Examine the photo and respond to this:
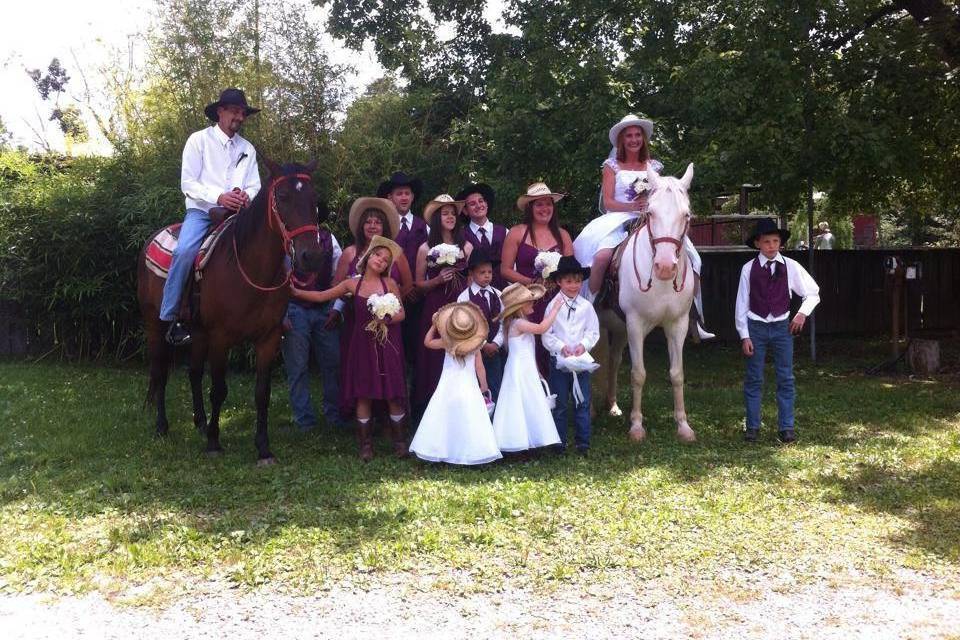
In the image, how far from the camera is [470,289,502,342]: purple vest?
6410 mm

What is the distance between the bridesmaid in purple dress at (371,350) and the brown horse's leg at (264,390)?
47cm

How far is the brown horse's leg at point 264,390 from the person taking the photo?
6309 millimetres

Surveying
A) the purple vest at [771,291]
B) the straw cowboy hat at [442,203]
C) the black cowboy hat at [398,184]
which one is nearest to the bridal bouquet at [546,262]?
the straw cowboy hat at [442,203]

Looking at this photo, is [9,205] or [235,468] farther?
[9,205]

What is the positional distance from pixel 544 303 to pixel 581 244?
4.14 ft

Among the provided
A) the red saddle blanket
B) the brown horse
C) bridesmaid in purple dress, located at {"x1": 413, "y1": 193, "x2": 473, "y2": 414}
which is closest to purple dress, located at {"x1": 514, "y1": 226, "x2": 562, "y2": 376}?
bridesmaid in purple dress, located at {"x1": 413, "y1": 193, "x2": 473, "y2": 414}

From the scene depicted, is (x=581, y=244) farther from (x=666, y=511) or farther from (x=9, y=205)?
(x=9, y=205)

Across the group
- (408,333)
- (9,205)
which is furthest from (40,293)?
(408,333)

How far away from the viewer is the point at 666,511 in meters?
4.92

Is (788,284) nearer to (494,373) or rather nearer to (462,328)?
(494,373)

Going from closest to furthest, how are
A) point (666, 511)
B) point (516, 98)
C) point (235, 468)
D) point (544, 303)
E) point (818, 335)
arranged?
point (666, 511), point (235, 468), point (544, 303), point (516, 98), point (818, 335)

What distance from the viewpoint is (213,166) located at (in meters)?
6.66

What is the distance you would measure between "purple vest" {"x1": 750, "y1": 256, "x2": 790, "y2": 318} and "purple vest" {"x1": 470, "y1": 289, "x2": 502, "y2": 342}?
236 cm

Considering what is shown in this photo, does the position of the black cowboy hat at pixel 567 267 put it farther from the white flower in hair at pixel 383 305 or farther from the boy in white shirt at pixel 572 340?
the white flower in hair at pixel 383 305
